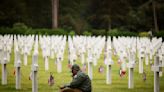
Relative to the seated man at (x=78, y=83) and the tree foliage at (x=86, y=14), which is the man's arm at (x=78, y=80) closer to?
the seated man at (x=78, y=83)

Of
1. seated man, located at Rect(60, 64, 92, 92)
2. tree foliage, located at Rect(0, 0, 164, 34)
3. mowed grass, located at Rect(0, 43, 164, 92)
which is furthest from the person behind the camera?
tree foliage, located at Rect(0, 0, 164, 34)

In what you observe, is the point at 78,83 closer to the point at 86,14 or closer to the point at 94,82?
the point at 94,82

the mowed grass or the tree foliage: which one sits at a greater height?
the tree foliage

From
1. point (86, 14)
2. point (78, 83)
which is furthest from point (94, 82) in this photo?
point (86, 14)

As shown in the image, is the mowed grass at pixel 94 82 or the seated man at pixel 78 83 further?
the mowed grass at pixel 94 82

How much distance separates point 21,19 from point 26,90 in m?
54.7

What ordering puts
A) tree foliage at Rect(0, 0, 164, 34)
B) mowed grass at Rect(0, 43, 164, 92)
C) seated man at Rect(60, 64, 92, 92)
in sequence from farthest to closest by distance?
tree foliage at Rect(0, 0, 164, 34)
mowed grass at Rect(0, 43, 164, 92)
seated man at Rect(60, 64, 92, 92)

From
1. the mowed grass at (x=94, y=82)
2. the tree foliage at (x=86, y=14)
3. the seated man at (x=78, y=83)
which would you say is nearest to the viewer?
the seated man at (x=78, y=83)

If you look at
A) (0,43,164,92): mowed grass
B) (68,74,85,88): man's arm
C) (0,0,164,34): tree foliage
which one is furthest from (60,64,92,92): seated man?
(0,0,164,34): tree foliage

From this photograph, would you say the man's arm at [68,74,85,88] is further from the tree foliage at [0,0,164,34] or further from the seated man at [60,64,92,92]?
the tree foliage at [0,0,164,34]

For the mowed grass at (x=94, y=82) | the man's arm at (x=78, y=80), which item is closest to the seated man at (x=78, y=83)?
the man's arm at (x=78, y=80)

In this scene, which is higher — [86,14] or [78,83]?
[86,14]

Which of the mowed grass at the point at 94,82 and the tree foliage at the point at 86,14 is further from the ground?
the tree foliage at the point at 86,14

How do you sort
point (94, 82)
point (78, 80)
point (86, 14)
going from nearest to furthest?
point (78, 80) < point (94, 82) < point (86, 14)
